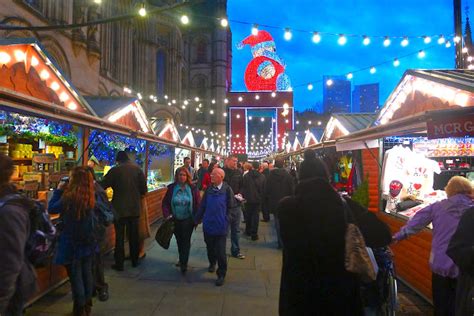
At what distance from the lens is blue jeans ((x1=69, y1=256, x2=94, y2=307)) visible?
345cm

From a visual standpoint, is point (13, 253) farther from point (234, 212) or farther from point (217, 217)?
point (234, 212)

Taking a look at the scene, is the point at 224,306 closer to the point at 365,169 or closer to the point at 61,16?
the point at 365,169

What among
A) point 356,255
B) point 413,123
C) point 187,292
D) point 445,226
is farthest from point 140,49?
point 356,255

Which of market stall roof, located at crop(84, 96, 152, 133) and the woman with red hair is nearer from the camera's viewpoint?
the woman with red hair

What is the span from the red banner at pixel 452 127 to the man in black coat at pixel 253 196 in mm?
4468

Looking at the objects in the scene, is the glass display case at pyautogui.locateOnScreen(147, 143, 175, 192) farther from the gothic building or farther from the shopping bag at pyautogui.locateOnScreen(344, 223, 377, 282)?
the shopping bag at pyautogui.locateOnScreen(344, 223, 377, 282)

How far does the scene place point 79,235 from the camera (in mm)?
3463

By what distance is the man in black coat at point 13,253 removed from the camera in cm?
215

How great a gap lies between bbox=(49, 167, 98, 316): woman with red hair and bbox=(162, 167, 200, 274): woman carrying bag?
175cm

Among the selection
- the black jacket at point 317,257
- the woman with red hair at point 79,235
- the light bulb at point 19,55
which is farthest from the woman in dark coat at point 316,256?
the light bulb at point 19,55

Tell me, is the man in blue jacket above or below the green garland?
below

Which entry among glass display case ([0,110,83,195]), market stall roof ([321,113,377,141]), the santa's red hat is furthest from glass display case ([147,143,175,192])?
the santa's red hat

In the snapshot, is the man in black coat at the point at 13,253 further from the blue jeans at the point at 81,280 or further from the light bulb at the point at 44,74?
the light bulb at the point at 44,74

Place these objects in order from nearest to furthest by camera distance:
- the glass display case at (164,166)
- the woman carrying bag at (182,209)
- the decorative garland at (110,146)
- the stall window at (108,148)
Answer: the woman carrying bag at (182,209) → the decorative garland at (110,146) → the stall window at (108,148) → the glass display case at (164,166)
